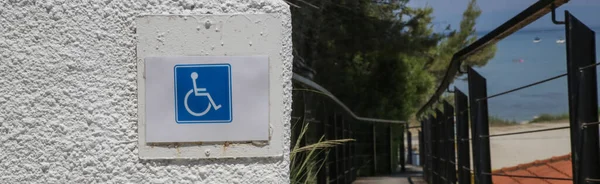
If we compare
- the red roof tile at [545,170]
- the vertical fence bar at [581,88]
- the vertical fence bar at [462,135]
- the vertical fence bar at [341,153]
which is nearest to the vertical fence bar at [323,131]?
the vertical fence bar at [341,153]

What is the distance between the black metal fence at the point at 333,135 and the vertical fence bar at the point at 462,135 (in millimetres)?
796

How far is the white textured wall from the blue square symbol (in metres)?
0.12

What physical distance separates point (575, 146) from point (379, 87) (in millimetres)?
18592

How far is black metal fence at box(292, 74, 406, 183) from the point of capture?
4.99m

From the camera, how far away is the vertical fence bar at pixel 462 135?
5078 mm

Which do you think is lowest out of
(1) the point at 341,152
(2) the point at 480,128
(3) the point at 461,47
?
(1) the point at 341,152

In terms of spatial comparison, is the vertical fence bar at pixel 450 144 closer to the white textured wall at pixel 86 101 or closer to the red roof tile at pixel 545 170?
the red roof tile at pixel 545 170

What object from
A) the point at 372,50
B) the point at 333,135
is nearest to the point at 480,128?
the point at 333,135

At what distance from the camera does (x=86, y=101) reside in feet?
7.19

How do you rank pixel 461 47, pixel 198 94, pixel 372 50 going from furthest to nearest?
pixel 461 47
pixel 372 50
pixel 198 94

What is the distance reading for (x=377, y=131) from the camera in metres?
16.4

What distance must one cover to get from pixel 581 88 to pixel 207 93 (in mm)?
1537

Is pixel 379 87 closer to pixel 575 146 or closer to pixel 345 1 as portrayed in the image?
pixel 345 1

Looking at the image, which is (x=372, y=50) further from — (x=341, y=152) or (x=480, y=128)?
(x=480, y=128)
